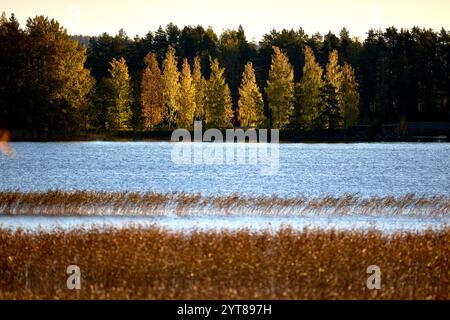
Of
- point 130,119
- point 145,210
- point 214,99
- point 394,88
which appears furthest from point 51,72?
point 145,210

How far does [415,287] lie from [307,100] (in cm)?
8950

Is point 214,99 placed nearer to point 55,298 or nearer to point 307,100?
point 307,100

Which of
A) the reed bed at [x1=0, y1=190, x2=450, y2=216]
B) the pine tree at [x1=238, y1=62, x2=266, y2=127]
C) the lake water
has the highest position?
Result: the pine tree at [x1=238, y1=62, x2=266, y2=127]

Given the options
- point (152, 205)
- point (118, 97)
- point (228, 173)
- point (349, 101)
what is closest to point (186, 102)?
point (118, 97)

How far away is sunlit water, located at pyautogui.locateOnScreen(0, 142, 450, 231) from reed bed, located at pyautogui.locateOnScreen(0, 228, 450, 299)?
881cm

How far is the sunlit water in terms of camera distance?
37.2 m

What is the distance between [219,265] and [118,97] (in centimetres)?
9562

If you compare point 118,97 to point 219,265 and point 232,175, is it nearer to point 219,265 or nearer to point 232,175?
point 232,175

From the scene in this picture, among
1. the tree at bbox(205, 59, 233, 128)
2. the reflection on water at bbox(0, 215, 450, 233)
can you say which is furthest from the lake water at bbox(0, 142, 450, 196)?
the tree at bbox(205, 59, 233, 128)

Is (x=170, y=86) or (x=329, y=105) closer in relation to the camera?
(x=329, y=105)

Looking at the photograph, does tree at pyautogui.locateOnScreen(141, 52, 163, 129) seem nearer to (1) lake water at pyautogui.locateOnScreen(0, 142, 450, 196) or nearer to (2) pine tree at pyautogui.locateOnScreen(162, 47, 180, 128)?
(2) pine tree at pyautogui.locateOnScreen(162, 47, 180, 128)

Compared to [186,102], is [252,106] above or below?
below

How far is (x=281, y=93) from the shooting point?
4353 inches

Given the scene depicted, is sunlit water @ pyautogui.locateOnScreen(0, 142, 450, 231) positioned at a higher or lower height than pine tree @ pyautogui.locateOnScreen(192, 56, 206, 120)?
lower
